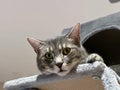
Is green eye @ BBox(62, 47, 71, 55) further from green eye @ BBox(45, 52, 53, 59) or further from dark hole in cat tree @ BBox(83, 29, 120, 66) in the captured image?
dark hole in cat tree @ BBox(83, 29, 120, 66)

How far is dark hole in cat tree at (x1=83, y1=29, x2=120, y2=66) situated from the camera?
1382 millimetres

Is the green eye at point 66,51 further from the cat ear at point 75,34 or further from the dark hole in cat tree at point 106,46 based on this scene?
the dark hole in cat tree at point 106,46

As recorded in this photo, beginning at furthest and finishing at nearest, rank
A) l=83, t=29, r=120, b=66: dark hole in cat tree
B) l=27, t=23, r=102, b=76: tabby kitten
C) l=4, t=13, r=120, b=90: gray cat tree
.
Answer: l=83, t=29, r=120, b=66: dark hole in cat tree → l=27, t=23, r=102, b=76: tabby kitten → l=4, t=13, r=120, b=90: gray cat tree

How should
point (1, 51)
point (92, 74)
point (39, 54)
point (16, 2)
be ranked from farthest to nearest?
point (1, 51) < point (16, 2) < point (39, 54) < point (92, 74)

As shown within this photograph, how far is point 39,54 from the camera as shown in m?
1.13

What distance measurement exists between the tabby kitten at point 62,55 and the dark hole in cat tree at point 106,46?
0.90ft

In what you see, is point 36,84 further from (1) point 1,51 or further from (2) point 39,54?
(1) point 1,51

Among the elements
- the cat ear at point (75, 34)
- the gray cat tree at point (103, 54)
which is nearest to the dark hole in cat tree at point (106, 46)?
the gray cat tree at point (103, 54)

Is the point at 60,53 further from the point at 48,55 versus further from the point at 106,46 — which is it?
the point at 106,46

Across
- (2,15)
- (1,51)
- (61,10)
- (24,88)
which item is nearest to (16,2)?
(2,15)

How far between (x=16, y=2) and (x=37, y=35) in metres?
0.30

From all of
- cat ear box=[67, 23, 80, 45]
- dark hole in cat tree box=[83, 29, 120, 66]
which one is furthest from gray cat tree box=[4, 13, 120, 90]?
cat ear box=[67, 23, 80, 45]

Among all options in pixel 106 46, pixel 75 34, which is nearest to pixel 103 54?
pixel 106 46

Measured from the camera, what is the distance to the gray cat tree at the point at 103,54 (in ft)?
2.80
